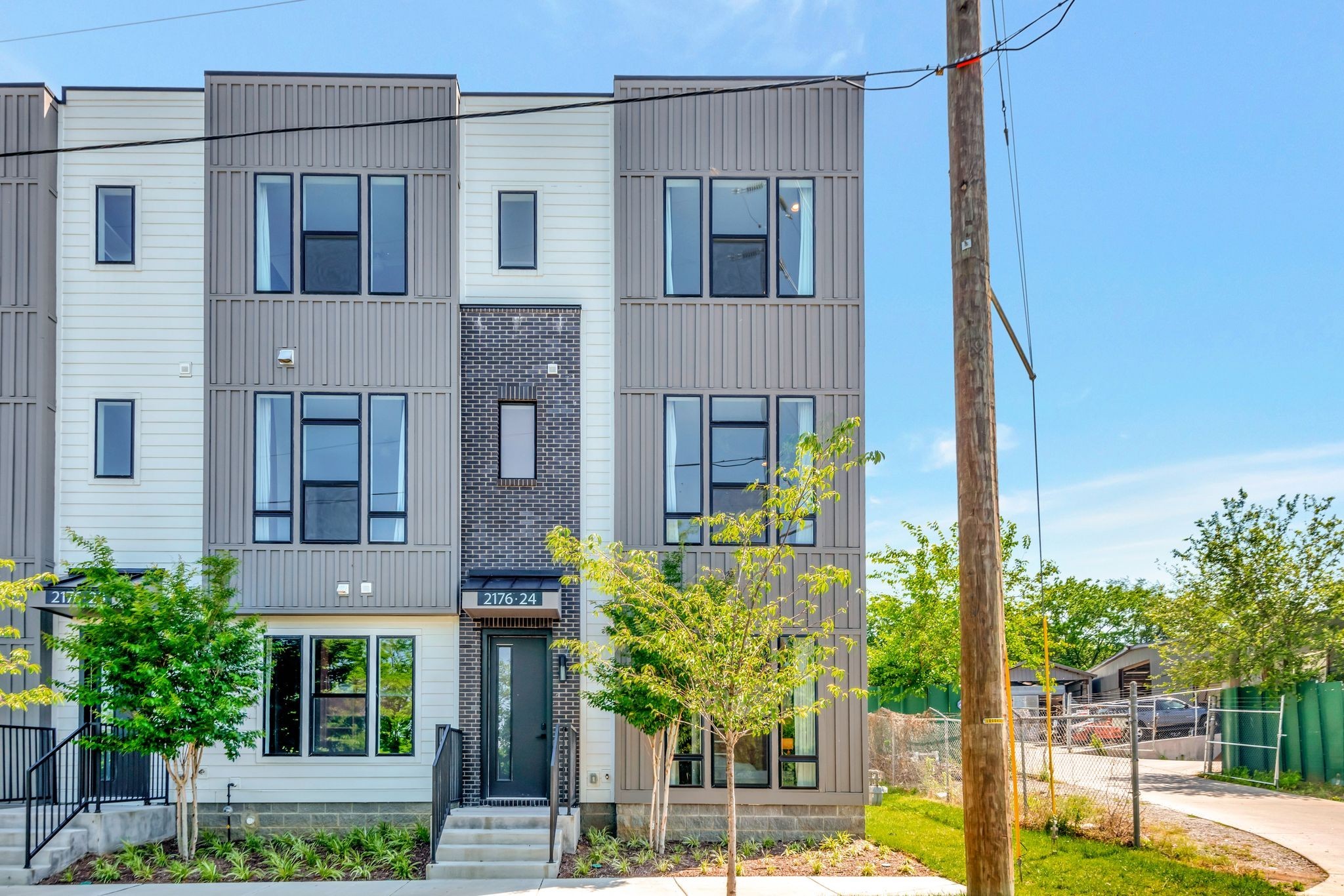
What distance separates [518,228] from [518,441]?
296 centimetres

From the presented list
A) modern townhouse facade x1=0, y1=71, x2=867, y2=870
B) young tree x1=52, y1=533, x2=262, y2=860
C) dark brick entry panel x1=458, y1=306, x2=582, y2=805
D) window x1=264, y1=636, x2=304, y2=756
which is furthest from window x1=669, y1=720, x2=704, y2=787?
young tree x1=52, y1=533, x2=262, y2=860

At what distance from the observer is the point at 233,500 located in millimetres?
13617

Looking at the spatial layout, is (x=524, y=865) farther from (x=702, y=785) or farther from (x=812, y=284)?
(x=812, y=284)

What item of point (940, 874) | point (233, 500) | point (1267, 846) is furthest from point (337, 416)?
point (1267, 846)

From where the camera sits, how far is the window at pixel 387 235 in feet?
46.1

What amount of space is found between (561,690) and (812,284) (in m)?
6.37

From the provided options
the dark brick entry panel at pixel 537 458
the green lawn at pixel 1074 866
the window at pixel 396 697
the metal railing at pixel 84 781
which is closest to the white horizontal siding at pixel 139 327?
the metal railing at pixel 84 781

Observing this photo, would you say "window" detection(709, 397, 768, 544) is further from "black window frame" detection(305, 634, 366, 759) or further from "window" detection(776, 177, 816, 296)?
"black window frame" detection(305, 634, 366, 759)

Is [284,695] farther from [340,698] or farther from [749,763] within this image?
[749,763]

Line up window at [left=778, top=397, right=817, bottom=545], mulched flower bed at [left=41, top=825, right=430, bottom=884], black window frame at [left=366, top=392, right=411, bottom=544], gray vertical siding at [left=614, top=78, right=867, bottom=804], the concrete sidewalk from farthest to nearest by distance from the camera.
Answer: window at [left=778, top=397, right=817, bottom=545], gray vertical siding at [left=614, top=78, right=867, bottom=804], black window frame at [left=366, top=392, right=411, bottom=544], mulched flower bed at [left=41, top=825, right=430, bottom=884], the concrete sidewalk

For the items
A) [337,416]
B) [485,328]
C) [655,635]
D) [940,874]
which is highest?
[485,328]

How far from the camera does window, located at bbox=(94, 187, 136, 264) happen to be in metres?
14.1

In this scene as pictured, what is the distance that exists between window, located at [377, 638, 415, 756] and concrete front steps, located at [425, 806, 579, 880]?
4.59 ft

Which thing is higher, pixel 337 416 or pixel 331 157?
pixel 331 157
